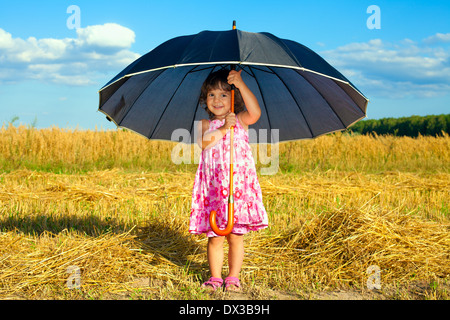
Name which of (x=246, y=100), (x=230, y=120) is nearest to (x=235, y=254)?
(x=230, y=120)

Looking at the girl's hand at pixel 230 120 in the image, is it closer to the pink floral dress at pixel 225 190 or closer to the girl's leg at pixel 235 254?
the pink floral dress at pixel 225 190

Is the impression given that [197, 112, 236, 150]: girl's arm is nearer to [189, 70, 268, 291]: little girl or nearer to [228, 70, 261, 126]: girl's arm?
[189, 70, 268, 291]: little girl

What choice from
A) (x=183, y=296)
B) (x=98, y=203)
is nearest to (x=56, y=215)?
(x=98, y=203)

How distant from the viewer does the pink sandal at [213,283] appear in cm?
353

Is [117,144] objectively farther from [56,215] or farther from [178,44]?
[178,44]

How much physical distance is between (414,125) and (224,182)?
112 ft

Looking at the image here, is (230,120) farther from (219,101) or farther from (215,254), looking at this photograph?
(215,254)

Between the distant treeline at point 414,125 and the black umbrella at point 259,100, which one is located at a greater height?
the distant treeline at point 414,125

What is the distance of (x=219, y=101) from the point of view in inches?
141

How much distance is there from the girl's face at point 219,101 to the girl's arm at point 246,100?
0.46 ft

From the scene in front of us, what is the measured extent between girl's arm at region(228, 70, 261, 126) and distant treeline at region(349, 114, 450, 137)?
25902mm

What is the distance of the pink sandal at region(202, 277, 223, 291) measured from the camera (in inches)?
139
